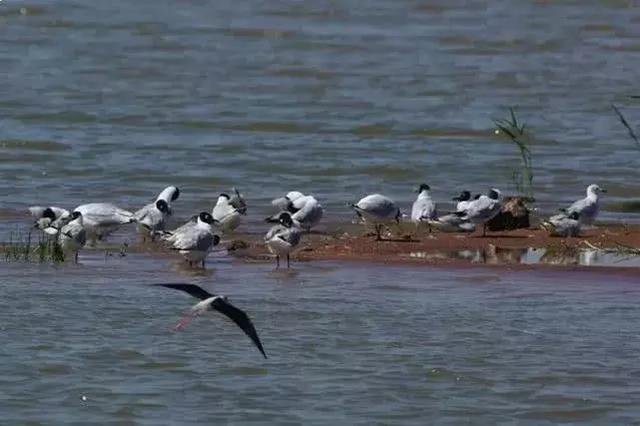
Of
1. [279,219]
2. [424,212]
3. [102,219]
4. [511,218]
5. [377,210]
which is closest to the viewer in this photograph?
[279,219]

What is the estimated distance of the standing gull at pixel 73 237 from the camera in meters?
13.3

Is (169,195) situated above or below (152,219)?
above

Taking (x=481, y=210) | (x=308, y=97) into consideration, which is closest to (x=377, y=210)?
(x=481, y=210)

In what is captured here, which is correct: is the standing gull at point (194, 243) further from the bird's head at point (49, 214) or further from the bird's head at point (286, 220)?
the bird's head at point (49, 214)

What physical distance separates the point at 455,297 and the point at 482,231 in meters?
3.25

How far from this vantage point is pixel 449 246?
46.8 feet

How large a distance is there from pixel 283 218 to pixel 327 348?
339 cm

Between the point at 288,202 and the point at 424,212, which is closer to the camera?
the point at 424,212

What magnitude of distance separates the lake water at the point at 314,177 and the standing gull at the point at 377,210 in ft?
4.15

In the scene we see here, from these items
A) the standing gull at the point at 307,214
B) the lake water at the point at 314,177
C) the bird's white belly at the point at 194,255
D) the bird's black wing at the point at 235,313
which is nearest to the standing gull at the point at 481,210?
the standing gull at the point at 307,214

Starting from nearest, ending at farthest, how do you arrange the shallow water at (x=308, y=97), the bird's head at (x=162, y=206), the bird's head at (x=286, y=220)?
the bird's head at (x=286, y=220)
the bird's head at (x=162, y=206)
the shallow water at (x=308, y=97)

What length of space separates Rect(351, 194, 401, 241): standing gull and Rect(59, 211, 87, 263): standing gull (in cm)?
225

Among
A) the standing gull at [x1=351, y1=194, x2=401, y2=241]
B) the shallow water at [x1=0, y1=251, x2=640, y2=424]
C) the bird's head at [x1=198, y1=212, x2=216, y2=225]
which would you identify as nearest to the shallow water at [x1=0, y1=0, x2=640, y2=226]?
the standing gull at [x1=351, y1=194, x2=401, y2=241]

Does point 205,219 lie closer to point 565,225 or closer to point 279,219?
point 279,219
